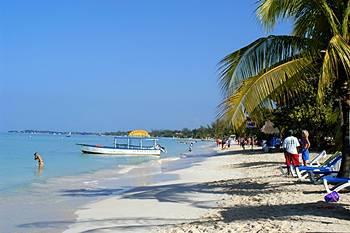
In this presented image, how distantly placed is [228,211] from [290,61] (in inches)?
125

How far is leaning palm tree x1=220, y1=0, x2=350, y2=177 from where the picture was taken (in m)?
8.25

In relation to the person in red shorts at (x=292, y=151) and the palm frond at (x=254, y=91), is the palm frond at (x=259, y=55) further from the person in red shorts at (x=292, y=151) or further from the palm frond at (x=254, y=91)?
the person in red shorts at (x=292, y=151)

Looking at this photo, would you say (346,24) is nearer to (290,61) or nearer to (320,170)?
(290,61)

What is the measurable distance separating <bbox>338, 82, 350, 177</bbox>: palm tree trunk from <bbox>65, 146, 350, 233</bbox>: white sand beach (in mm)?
693

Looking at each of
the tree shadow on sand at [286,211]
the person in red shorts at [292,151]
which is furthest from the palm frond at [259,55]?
the person in red shorts at [292,151]

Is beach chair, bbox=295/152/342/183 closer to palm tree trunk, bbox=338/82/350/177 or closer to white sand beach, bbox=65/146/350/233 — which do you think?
white sand beach, bbox=65/146/350/233

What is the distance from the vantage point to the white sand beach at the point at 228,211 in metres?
7.79

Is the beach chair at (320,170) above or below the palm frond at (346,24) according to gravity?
below

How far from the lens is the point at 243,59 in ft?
30.1

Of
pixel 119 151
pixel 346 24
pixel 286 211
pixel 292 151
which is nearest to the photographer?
pixel 286 211

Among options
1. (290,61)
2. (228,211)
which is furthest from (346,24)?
(228,211)

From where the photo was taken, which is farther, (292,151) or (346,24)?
(292,151)

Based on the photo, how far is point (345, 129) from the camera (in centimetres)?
1051

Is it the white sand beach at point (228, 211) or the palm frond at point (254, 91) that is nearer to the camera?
the white sand beach at point (228, 211)
